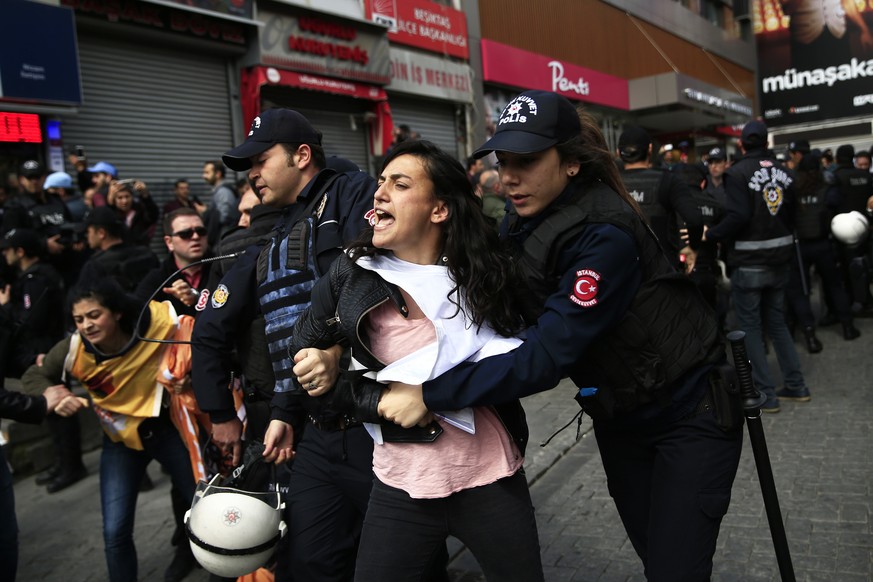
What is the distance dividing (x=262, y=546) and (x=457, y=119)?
1465 centimetres

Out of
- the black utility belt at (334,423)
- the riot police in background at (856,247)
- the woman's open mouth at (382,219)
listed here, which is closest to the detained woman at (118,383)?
the black utility belt at (334,423)

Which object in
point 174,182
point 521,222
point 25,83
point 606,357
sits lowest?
point 606,357

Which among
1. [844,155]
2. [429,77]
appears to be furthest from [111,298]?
[429,77]

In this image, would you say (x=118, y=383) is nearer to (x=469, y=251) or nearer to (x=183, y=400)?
(x=183, y=400)

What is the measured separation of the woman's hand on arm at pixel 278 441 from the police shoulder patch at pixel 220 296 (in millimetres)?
550

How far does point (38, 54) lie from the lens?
8.56 m

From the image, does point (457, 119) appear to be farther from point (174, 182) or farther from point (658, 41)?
point (658, 41)

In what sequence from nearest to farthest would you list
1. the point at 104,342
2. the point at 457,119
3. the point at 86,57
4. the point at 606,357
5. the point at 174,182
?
the point at 606,357 < the point at 104,342 < the point at 86,57 < the point at 174,182 < the point at 457,119

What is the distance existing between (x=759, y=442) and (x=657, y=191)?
336cm

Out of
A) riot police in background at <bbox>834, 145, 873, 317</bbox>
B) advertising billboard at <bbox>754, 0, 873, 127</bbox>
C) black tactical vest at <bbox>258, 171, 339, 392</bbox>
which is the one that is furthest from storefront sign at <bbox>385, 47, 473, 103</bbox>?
advertising billboard at <bbox>754, 0, 873, 127</bbox>

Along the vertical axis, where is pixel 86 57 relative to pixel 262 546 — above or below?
above

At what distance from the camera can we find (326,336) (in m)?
2.36

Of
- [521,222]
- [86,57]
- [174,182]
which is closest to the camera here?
[521,222]

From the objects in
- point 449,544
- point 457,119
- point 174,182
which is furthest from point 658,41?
point 449,544
